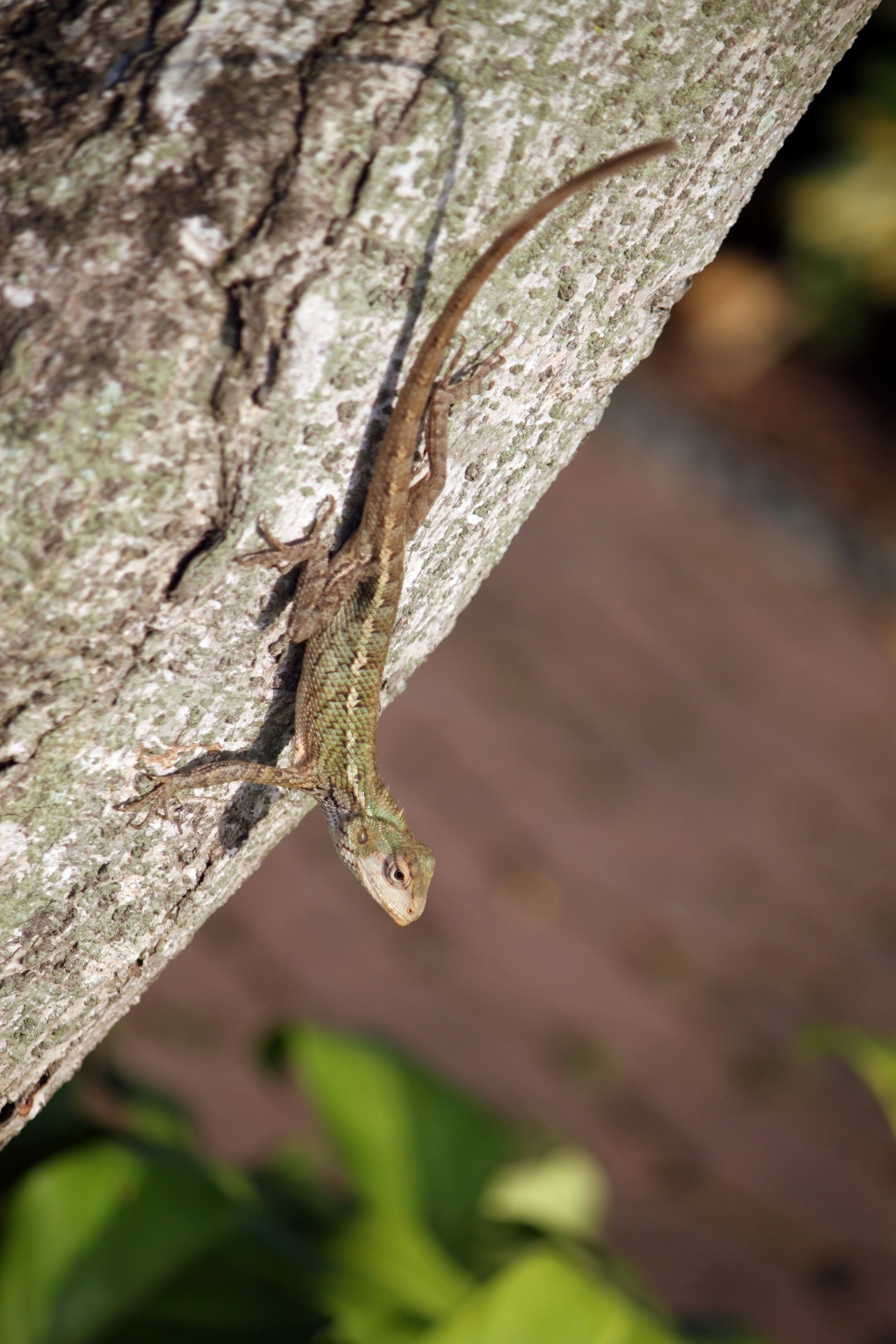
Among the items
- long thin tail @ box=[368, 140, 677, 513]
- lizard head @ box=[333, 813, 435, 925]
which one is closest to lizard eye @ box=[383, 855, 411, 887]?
lizard head @ box=[333, 813, 435, 925]

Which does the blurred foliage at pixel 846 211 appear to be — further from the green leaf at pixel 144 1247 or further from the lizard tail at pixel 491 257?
the green leaf at pixel 144 1247

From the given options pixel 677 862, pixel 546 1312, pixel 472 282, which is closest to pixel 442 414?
pixel 472 282

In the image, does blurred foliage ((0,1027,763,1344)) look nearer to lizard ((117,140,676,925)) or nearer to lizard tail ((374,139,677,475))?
lizard ((117,140,676,925))

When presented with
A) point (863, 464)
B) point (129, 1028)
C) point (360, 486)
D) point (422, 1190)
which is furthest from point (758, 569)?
point (360, 486)

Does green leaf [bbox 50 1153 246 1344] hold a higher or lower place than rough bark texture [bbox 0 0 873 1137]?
lower

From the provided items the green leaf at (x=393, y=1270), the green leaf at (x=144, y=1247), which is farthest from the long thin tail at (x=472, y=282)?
the green leaf at (x=393, y=1270)

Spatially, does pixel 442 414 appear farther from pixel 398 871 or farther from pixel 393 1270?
pixel 393 1270
